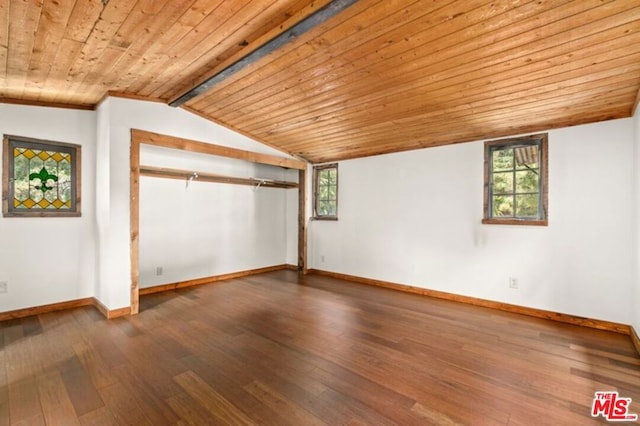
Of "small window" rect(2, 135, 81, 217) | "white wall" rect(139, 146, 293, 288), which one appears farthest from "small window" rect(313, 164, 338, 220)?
"small window" rect(2, 135, 81, 217)

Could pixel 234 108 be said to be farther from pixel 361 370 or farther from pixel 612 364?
pixel 612 364

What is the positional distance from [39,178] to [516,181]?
6102 mm

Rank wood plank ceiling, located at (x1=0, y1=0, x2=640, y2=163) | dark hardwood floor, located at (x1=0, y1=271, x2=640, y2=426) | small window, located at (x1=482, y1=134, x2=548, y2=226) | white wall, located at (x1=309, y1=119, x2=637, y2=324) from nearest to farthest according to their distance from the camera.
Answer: dark hardwood floor, located at (x1=0, y1=271, x2=640, y2=426), wood plank ceiling, located at (x1=0, y1=0, x2=640, y2=163), white wall, located at (x1=309, y1=119, x2=637, y2=324), small window, located at (x1=482, y1=134, x2=548, y2=226)

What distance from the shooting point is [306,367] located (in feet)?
8.08

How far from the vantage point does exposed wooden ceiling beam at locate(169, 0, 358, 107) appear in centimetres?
216

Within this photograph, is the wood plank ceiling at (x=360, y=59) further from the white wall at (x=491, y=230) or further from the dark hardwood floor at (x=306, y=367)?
the dark hardwood floor at (x=306, y=367)

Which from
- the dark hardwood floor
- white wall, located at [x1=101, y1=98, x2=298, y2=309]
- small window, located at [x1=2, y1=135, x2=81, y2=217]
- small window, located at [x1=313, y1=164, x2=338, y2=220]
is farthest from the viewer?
small window, located at [x1=313, y1=164, x2=338, y2=220]

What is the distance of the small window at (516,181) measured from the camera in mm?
3762

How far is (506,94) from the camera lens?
306cm

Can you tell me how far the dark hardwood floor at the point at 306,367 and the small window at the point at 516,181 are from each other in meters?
1.28

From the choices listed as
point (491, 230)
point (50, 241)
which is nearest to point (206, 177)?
point (50, 241)

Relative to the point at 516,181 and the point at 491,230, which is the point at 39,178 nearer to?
the point at 491,230

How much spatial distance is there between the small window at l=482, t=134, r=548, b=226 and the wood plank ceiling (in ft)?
0.70

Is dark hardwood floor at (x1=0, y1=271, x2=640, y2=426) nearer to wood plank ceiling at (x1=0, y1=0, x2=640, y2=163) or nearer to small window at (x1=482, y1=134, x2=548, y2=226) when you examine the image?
small window at (x1=482, y1=134, x2=548, y2=226)
